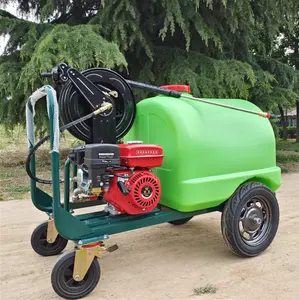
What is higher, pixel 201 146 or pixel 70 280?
pixel 201 146

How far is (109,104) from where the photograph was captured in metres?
2.98

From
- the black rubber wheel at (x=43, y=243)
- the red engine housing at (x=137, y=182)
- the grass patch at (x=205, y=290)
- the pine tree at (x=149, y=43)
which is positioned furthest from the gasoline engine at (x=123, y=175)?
the pine tree at (x=149, y=43)

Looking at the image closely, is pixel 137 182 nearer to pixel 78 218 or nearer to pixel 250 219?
pixel 78 218

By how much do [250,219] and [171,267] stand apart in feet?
2.89

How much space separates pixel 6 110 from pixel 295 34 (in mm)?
12502

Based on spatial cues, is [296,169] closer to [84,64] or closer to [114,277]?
[84,64]

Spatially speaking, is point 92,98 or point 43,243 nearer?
point 92,98

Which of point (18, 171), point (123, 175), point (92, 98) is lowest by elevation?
point (18, 171)

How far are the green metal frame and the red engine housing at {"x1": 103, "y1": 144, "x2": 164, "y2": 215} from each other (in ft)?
0.37

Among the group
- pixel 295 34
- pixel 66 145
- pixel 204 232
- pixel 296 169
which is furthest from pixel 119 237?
pixel 295 34

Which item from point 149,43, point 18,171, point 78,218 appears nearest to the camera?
point 78,218

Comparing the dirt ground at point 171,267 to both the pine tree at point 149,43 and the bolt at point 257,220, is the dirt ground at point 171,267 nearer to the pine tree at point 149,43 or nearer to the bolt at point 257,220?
the bolt at point 257,220

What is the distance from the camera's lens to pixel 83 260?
270 centimetres

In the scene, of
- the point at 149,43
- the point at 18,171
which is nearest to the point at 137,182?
the point at 149,43
